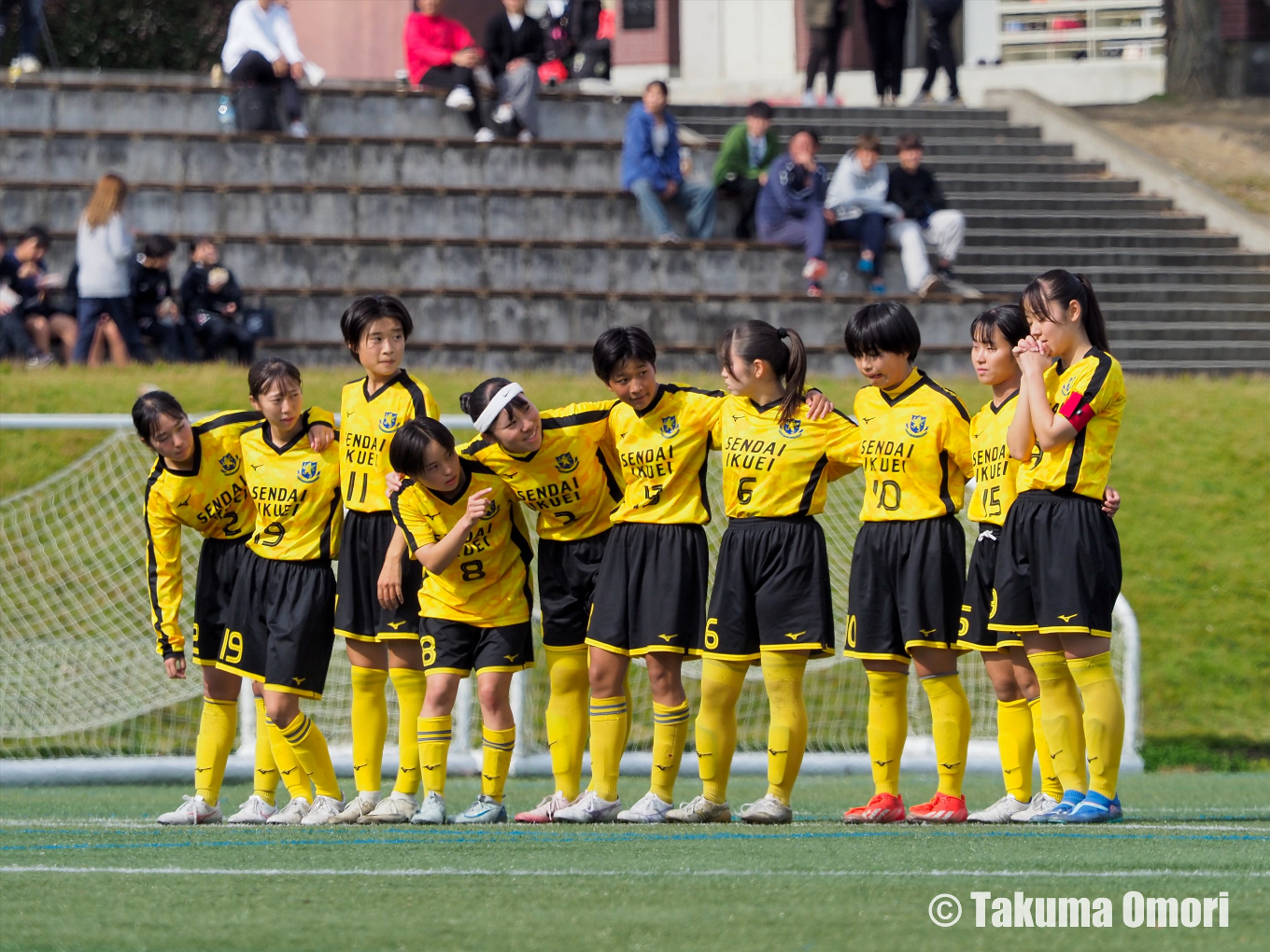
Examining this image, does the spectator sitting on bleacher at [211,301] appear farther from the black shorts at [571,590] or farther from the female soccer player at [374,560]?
the black shorts at [571,590]

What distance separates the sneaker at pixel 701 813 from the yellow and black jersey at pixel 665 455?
3.52 ft

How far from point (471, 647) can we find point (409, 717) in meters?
0.49

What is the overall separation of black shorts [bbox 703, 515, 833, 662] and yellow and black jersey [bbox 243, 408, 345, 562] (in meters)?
1.62

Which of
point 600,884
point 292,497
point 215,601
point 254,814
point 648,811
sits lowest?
point 254,814

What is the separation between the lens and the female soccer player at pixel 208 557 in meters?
7.27

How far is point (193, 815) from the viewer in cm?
718

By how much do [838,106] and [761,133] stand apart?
4657 millimetres

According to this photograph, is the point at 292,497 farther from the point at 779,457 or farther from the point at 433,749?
the point at 779,457

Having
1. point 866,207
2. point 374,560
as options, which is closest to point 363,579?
point 374,560

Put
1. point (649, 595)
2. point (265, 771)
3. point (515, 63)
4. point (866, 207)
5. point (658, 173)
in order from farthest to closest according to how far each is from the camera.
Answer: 1. point (515, 63)
2. point (658, 173)
3. point (866, 207)
4. point (265, 771)
5. point (649, 595)

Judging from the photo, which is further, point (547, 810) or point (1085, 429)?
point (547, 810)

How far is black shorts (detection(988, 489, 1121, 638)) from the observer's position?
20.9 feet

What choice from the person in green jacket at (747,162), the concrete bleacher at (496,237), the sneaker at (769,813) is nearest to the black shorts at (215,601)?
the sneaker at (769,813)

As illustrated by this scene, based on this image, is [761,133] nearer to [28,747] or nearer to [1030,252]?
[1030,252]
